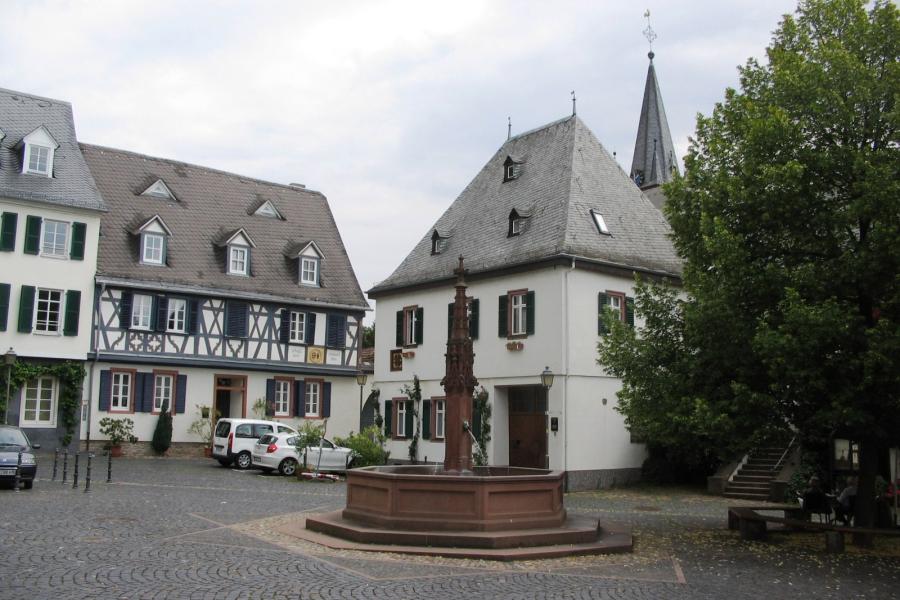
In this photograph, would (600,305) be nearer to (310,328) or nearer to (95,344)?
(310,328)

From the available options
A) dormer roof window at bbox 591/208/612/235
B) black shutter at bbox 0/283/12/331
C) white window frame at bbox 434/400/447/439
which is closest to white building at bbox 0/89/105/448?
black shutter at bbox 0/283/12/331

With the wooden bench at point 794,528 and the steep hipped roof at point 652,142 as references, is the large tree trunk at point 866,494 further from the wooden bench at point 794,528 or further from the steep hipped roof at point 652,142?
the steep hipped roof at point 652,142

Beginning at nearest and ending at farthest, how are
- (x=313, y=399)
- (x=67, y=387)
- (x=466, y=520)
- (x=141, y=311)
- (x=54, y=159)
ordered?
1. (x=466, y=520)
2. (x=67, y=387)
3. (x=54, y=159)
4. (x=141, y=311)
5. (x=313, y=399)

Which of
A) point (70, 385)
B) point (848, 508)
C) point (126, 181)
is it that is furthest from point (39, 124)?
point (848, 508)

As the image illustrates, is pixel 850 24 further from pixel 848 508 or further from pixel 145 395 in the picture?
pixel 145 395

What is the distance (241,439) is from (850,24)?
2192 centimetres

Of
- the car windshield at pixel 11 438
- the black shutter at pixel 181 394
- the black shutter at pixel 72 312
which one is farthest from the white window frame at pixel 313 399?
the car windshield at pixel 11 438

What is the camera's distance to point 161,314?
34.8 meters

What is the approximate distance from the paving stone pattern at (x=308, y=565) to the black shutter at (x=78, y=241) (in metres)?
15.4

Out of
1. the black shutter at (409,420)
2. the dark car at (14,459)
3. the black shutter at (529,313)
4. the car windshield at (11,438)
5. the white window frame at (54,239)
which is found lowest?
the dark car at (14,459)

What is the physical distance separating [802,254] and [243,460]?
67.4 feet

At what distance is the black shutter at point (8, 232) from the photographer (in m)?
31.0

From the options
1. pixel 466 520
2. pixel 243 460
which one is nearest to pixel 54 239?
pixel 243 460

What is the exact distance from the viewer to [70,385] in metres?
32.1
